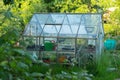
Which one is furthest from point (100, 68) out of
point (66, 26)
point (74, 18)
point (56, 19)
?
point (56, 19)

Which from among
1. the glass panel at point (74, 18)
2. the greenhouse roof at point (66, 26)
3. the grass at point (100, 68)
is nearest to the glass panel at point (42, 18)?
the greenhouse roof at point (66, 26)

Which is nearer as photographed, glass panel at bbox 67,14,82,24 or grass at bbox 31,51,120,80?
grass at bbox 31,51,120,80

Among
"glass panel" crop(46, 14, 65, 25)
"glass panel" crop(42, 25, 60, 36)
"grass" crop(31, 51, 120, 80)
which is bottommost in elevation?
"grass" crop(31, 51, 120, 80)

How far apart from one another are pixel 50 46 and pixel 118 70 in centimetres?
209

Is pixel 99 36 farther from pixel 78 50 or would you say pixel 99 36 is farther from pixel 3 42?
pixel 3 42

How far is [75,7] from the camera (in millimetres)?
16391

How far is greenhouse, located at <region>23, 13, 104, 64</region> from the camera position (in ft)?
29.1

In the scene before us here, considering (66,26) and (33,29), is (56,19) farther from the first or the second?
(33,29)

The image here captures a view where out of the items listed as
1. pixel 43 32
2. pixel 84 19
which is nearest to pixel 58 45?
pixel 43 32

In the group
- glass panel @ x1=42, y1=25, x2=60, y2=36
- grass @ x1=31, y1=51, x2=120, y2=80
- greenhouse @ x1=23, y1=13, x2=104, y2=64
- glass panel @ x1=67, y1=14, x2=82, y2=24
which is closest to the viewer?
grass @ x1=31, y1=51, x2=120, y2=80

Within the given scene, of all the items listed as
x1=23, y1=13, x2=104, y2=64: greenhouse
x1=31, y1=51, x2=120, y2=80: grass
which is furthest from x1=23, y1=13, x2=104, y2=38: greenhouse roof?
x1=31, y1=51, x2=120, y2=80: grass

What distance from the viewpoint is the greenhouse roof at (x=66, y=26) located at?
9.40 meters

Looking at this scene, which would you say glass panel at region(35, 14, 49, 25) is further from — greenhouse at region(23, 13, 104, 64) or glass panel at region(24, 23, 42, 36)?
glass panel at region(24, 23, 42, 36)

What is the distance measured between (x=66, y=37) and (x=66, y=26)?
95cm
